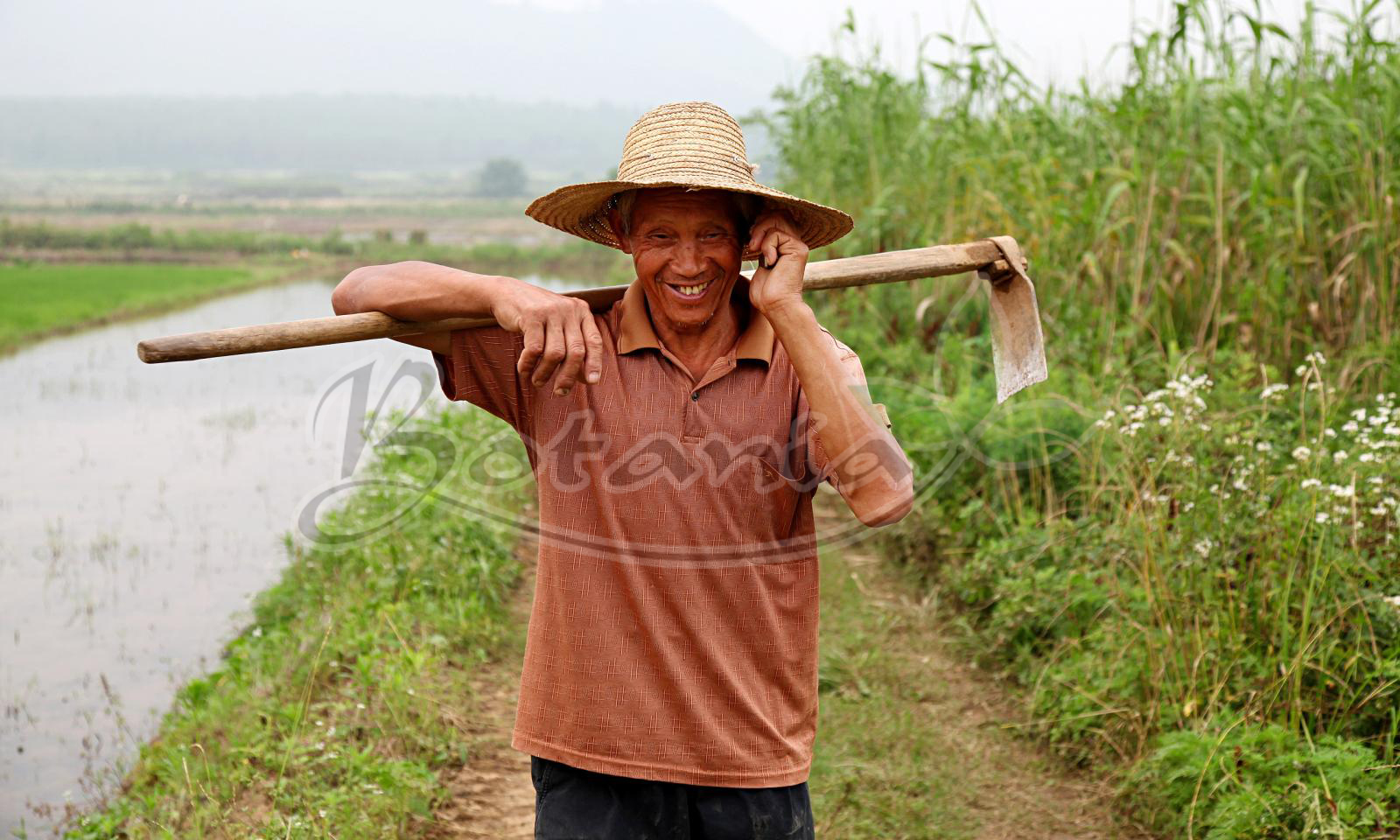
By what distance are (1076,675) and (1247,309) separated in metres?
1.72

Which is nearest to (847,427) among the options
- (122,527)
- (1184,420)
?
(1184,420)

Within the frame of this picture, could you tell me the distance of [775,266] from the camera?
6.05ft

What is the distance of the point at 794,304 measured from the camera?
1810 mm

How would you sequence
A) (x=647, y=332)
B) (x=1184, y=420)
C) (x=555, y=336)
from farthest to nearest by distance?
(x=1184, y=420)
(x=647, y=332)
(x=555, y=336)

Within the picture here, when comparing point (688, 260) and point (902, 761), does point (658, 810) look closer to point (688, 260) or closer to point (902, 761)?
point (688, 260)

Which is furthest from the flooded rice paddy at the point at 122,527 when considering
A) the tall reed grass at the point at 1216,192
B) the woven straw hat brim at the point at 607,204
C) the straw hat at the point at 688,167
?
the tall reed grass at the point at 1216,192

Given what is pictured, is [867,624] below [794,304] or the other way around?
below

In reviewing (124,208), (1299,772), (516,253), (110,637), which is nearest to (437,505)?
(110,637)

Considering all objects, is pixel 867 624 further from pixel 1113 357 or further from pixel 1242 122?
pixel 1242 122

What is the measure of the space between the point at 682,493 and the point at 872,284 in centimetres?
69

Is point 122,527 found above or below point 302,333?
below

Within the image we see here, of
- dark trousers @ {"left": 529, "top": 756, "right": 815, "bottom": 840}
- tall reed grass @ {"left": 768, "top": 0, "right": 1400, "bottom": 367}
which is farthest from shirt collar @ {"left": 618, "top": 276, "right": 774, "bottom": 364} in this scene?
tall reed grass @ {"left": 768, "top": 0, "right": 1400, "bottom": 367}

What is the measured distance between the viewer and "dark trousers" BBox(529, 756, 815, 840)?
1.85 meters

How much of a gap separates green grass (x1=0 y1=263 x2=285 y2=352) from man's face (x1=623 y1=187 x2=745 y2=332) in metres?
13.7
